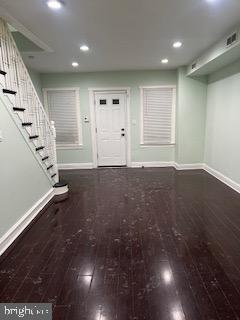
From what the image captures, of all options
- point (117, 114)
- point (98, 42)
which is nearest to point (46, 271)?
point (98, 42)

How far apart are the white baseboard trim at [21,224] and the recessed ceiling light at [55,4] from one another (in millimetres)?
2601

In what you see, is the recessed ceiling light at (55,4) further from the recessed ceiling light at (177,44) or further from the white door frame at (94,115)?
the white door frame at (94,115)

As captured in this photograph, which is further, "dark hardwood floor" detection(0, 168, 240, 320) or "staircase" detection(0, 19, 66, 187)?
"staircase" detection(0, 19, 66, 187)

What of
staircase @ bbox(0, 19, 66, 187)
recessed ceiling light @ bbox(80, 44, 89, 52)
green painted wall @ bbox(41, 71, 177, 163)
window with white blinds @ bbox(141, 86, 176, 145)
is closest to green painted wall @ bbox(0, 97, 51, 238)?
staircase @ bbox(0, 19, 66, 187)

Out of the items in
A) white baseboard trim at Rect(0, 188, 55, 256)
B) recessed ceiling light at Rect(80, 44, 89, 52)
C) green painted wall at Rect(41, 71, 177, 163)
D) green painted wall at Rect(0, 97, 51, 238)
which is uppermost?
recessed ceiling light at Rect(80, 44, 89, 52)

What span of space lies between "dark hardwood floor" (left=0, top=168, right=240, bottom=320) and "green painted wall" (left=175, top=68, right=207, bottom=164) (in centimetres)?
199

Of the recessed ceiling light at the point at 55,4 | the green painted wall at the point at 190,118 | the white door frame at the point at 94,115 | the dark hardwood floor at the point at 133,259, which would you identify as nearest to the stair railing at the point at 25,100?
the recessed ceiling light at the point at 55,4

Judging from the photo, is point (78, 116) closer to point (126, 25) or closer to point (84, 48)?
point (84, 48)

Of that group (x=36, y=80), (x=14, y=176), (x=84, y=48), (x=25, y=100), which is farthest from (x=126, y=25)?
(x=36, y=80)

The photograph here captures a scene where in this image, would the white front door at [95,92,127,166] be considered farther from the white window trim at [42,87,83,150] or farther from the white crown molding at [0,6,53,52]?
the white crown molding at [0,6,53,52]

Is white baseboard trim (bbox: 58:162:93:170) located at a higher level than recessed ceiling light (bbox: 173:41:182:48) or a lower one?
lower

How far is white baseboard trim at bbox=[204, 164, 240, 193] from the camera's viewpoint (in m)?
4.34

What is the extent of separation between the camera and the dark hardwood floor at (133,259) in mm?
1760

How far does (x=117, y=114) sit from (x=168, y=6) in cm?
393
